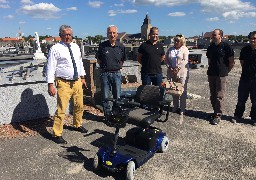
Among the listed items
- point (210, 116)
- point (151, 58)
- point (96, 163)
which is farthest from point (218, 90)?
point (96, 163)

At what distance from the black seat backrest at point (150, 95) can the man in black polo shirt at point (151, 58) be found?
1418mm

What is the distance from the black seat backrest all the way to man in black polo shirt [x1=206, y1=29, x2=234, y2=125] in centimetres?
→ 237

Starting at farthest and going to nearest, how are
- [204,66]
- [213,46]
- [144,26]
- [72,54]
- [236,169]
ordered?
1. [144,26]
2. [204,66]
3. [213,46]
4. [72,54]
5. [236,169]

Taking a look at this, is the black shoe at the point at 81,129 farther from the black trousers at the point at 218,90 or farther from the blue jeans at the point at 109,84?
the black trousers at the point at 218,90

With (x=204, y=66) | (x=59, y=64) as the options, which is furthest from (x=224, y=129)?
(x=204, y=66)

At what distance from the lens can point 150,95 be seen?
510 centimetres

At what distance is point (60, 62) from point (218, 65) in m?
4.04

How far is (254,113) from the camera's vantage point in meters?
6.79

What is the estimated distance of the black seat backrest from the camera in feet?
16.3

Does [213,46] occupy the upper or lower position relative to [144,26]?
lower

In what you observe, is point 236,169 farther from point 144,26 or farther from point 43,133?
point 144,26

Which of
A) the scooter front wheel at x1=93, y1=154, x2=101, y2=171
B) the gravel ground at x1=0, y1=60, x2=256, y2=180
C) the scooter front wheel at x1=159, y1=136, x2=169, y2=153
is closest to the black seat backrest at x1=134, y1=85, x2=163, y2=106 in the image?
the scooter front wheel at x1=159, y1=136, x2=169, y2=153

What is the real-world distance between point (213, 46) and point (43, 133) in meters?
4.94

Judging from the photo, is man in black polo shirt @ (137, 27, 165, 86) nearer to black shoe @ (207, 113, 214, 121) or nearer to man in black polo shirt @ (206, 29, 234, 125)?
man in black polo shirt @ (206, 29, 234, 125)
